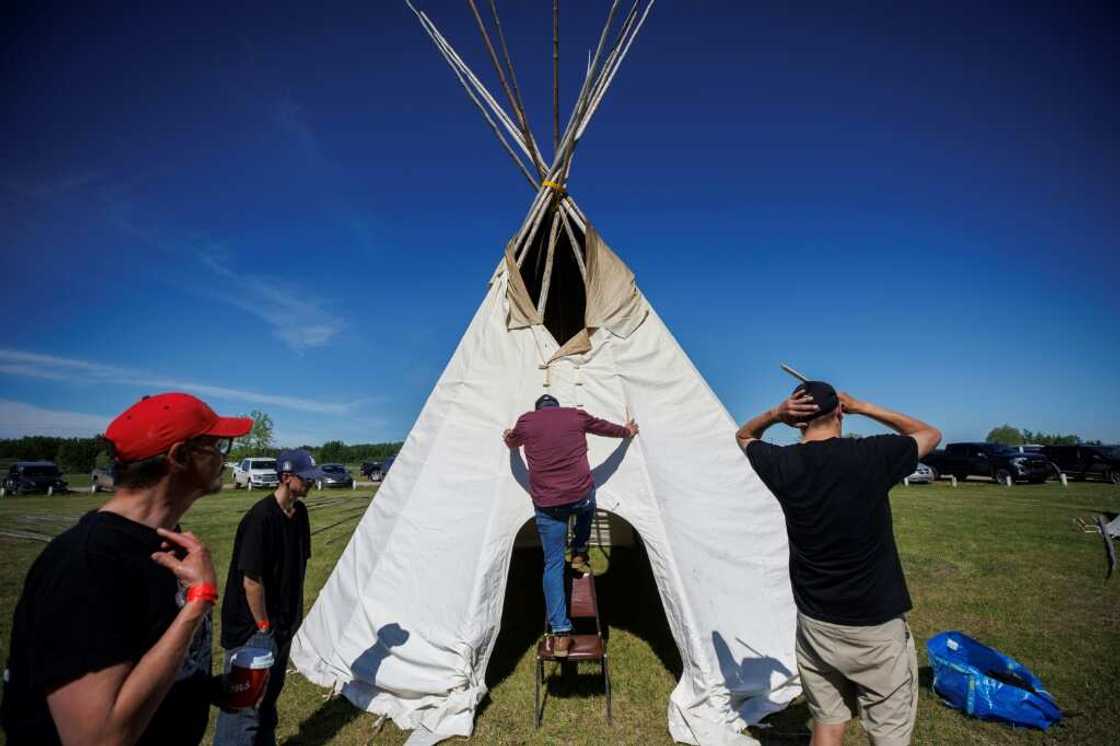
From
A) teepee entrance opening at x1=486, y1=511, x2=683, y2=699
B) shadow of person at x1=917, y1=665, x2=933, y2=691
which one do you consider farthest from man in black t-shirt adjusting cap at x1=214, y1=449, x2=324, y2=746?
shadow of person at x1=917, y1=665, x2=933, y2=691

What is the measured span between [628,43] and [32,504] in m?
27.4

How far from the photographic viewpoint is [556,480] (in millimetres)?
4227

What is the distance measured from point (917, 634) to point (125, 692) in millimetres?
7003

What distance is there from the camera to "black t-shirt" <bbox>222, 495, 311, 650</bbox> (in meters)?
3.11

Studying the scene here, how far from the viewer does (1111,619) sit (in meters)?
5.91

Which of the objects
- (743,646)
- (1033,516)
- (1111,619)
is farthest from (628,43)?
(1033,516)

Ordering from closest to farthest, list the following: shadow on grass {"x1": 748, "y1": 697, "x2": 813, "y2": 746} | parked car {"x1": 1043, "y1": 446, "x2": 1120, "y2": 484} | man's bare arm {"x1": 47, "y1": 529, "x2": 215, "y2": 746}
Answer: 1. man's bare arm {"x1": 47, "y1": 529, "x2": 215, "y2": 746}
2. shadow on grass {"x1": 748, "y1": 697, "x2": 813, "y2": 746}
3. parked car {"x1": 1043, "y1": 446, "x2": 1120, "y2": 484}

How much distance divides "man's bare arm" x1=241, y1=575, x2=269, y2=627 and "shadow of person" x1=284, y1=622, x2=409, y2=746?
4.32 ft

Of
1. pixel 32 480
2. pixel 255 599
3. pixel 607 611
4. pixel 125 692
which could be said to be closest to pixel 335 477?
pixel 32 480

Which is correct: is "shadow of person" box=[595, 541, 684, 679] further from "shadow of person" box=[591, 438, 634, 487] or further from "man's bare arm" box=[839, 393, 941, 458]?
"man's bare arm" box=[839, 393, 941, 458]

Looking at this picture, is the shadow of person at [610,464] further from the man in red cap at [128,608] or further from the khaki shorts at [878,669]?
the man in red cap at [128,608]

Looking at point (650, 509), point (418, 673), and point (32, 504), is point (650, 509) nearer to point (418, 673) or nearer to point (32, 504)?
point (418, 673)

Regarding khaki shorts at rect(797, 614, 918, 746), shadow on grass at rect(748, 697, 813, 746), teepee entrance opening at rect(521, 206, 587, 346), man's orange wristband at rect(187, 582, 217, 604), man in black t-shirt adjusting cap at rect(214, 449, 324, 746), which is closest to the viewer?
man's orange wristband at rect(187, 582, 217, 604)

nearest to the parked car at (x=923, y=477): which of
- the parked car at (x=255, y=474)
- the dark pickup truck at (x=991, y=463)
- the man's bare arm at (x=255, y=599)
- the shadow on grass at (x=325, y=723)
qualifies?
the dark pickup truck at (x=991, y=463)
